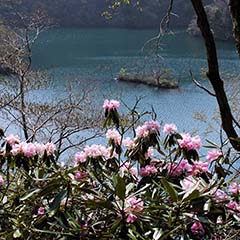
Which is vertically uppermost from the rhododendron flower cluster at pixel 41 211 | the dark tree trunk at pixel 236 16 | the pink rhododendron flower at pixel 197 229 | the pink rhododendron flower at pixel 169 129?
the dark tree trunk at pixel 236 16

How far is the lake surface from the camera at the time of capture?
12773 mm

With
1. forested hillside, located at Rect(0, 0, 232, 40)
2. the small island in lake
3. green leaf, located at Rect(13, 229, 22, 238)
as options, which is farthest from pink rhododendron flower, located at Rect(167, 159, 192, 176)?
forested hillside, located at Rect(0, 0, 232, 40)

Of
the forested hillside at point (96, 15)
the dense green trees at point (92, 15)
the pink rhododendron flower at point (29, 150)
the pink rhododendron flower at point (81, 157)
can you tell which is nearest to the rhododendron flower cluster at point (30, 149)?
the pink rhododendron flower at point (29, 150)

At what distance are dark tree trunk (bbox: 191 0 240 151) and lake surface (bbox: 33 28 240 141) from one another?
835 centimetres

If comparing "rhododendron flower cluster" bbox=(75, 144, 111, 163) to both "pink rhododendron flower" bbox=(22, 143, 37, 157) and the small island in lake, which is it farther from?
the small island in lake

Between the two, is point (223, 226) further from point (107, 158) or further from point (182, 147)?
point (107, 158)

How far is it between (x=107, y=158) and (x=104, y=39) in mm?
22350

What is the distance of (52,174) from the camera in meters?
1.29

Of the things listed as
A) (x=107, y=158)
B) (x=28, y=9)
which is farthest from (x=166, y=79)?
(x=107, y=158)

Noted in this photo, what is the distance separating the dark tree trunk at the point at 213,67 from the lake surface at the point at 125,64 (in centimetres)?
835

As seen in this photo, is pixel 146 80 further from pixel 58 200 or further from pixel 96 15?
pixel 58 200

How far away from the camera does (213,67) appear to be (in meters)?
1.42

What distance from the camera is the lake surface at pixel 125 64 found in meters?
12.8

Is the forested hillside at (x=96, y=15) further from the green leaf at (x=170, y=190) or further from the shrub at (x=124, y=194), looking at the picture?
the green leaf at (x=170, y=190)
